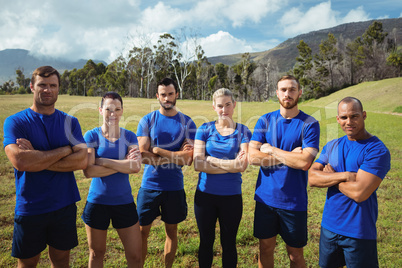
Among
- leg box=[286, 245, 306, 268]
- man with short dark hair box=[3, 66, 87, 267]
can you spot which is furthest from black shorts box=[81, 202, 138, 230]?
leg box=[286, 245, 306, 268]

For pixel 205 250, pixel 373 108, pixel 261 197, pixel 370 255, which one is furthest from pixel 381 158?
pixel 373 108

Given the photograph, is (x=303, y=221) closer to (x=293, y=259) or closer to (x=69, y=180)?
(x=293, y=259)

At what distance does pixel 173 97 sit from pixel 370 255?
275cm

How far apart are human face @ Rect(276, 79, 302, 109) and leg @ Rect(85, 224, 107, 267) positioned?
2513 mm

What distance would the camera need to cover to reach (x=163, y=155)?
10.8 ft

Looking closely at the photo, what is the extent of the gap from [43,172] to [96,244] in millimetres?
953

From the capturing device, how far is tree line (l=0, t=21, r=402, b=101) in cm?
5122

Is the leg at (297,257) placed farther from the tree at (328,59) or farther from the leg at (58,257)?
the tree at (328,59)

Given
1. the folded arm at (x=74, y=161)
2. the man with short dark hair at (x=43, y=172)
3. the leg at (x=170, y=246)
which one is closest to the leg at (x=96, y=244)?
the man with short dark hair at (x=43, y=172)

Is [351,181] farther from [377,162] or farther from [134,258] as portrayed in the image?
[134,258]

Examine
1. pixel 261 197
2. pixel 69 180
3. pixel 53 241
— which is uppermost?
pixel 69 180

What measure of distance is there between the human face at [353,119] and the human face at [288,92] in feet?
1.81

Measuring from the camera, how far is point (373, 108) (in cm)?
2708

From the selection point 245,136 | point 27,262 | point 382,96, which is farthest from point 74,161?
point 382,96
